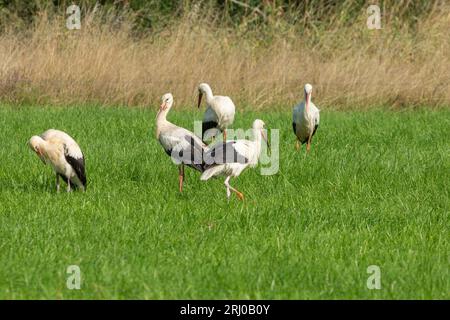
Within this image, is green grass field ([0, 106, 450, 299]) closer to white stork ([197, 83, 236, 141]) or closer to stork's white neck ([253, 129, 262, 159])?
stork's white neck ([253, 129, 262, 159])

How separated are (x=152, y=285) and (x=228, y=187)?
283cm

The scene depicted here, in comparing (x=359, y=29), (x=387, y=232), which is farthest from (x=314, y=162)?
(x=359, y=29)

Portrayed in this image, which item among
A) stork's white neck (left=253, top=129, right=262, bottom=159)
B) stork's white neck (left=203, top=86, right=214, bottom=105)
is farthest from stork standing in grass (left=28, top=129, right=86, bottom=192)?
stork's white neck (left=203, top=86, right=214, bottom=105)

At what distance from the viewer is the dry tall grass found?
15594 mm

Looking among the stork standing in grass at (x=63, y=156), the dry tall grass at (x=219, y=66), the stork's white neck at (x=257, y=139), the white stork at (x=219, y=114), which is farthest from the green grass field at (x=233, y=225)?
the dry tall grass at (x=219, y=66)

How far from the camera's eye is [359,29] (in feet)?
57.7

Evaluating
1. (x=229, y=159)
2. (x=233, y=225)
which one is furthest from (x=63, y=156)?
(x=233, y=225)

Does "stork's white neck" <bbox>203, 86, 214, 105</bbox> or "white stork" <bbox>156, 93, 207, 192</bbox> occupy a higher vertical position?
"stork's white neck" <bbox>203, 86, 214, 105</bbox>

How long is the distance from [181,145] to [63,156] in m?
1.06

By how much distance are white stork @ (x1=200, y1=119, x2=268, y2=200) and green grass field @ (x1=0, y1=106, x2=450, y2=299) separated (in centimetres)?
20

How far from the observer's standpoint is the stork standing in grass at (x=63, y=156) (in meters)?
8.77

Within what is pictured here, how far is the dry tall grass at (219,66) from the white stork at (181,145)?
5.82 meters

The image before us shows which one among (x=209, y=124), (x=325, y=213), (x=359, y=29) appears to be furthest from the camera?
(x=359, y=29)
